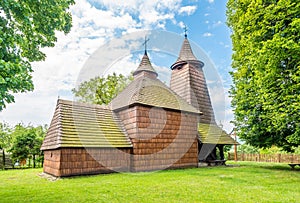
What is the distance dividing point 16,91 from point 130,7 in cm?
1126

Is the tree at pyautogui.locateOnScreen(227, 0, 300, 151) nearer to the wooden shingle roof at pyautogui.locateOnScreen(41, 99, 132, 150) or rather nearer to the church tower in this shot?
the church tower

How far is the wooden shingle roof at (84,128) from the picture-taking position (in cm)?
1007

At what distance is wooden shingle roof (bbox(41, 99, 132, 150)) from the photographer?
396 inches

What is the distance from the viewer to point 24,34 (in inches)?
236

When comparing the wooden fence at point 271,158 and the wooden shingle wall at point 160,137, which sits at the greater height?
the wooden shingle wall at point 160,137

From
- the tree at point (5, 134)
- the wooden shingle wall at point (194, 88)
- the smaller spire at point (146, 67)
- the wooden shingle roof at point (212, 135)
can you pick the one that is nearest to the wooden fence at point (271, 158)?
the wooden shingle roof at point (212, 135)

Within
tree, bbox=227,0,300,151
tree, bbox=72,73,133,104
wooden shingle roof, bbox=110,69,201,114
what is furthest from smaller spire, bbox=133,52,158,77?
tree, bbox=72,73,133,104

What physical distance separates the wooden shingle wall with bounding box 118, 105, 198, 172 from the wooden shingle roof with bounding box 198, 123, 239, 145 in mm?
1963

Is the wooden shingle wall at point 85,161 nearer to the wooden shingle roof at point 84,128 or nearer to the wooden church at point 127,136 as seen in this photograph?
the wooden church at point 127,136

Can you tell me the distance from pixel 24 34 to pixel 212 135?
14.3m

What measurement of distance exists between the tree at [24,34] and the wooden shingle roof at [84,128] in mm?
4319

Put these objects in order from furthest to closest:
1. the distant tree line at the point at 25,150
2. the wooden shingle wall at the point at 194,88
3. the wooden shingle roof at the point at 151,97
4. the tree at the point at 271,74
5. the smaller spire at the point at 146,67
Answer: the smaller spire at the point at 146,67 < the wooden shingle wall at the point at 194,88 < the distant tree line at the point at 25,150 < the wooden shingle roof at the point at 151,97 < the tree at the point at 271,74

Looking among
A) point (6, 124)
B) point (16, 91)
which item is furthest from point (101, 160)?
point (6, 124)

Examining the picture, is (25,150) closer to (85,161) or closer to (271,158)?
(85,161)
